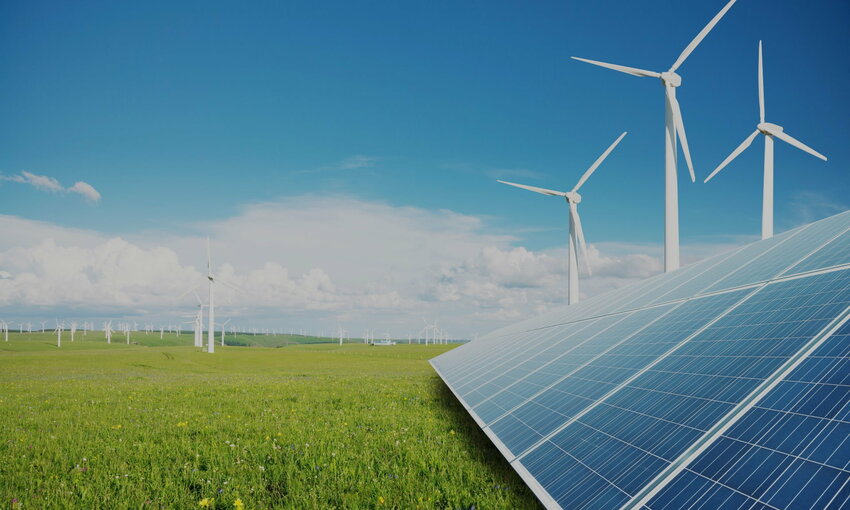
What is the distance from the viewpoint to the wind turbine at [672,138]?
28.9 metres

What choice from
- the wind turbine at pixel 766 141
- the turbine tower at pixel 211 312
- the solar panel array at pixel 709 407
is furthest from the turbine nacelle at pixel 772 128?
the turbine tower at pixel 211 312

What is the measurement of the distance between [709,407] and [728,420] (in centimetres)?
40

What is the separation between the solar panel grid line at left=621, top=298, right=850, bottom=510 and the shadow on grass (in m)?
3.45

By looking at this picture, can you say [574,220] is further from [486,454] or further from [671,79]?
[486,454]

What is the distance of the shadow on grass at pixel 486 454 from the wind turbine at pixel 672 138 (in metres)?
18.2

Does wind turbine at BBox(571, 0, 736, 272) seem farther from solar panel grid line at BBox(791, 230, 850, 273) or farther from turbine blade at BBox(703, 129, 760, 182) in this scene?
solar panel grid line at BBox(791, 230, 850, 273)

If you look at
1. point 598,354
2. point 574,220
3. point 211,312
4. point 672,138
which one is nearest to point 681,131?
point 672,138

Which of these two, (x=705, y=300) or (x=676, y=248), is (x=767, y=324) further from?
(x=676, y=248)

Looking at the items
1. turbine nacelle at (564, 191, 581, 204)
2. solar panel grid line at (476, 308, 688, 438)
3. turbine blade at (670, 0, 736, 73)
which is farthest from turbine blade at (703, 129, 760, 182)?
solar panel grid line at (476, 308, 688, 438)

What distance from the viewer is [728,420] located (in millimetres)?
4539

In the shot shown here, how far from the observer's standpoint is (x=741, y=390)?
16.1 feet

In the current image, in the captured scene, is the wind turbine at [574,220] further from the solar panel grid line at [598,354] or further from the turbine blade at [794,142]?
the solar panel grid line at [598,354]

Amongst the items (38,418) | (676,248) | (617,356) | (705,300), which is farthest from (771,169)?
(38,418)

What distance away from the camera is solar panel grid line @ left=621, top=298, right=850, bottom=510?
13.5 ft
